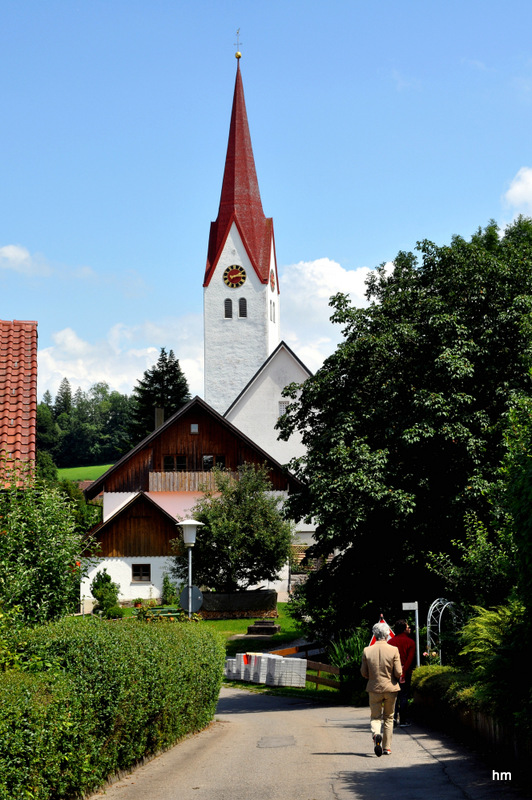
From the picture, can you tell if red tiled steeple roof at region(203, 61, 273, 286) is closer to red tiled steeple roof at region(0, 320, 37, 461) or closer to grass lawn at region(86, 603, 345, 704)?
grass lawn at region(86, 603, 345, 704)

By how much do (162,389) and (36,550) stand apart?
63.1 meters

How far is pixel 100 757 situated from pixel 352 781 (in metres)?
2.51

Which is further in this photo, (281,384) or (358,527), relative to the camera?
(281,384)

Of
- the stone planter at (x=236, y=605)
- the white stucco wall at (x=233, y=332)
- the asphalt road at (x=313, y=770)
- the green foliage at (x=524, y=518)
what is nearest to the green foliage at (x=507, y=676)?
the green foliage at (x=524, y=518)

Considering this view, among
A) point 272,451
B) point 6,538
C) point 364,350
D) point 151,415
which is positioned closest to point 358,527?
point 364,350

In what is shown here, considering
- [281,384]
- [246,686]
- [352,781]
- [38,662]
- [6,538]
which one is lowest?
[246,686]

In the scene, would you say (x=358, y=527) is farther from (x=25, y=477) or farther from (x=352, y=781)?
(x=352, y=781)

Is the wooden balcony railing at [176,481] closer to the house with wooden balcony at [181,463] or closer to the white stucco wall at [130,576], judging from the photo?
the house with wooden balcony at [181,463]

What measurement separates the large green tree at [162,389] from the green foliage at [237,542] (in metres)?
36.3

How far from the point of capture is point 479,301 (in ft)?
68.6


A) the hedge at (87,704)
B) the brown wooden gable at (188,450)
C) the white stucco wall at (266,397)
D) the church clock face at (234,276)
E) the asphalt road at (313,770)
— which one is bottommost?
Result: the asphalt road at (313,770)

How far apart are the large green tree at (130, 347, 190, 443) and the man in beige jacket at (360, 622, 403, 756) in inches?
2495

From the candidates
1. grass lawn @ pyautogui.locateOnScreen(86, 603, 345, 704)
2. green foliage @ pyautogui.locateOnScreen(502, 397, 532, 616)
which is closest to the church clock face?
grass lawn @ pyautogui.locateOnScreen(86, 603, 345, 704)

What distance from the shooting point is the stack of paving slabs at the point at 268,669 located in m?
23.6
